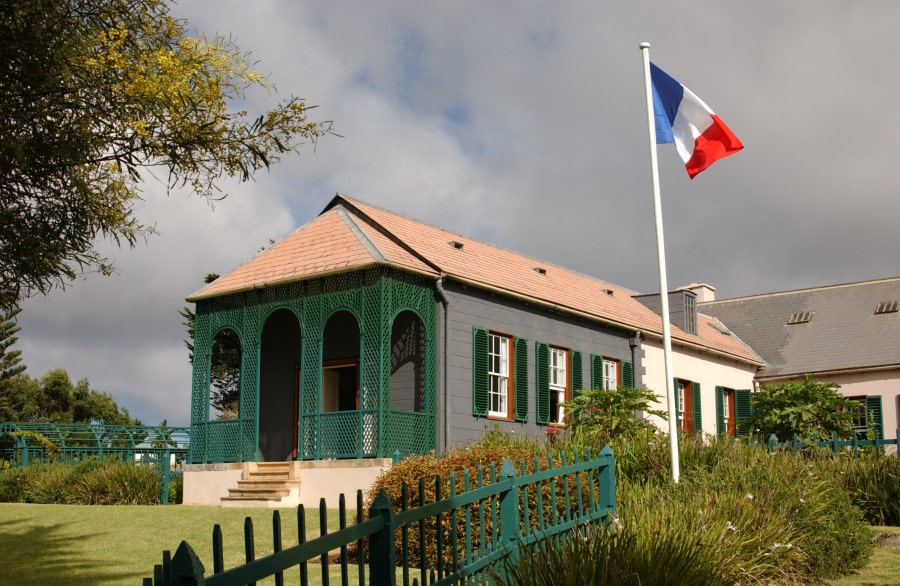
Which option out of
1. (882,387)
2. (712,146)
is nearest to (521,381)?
(712,146)

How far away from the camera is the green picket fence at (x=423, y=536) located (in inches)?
125

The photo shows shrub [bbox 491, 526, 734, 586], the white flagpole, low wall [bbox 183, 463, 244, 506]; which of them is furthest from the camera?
low wall [bbox 183, 463, 244, 506]

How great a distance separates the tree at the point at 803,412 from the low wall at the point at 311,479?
7753 millimetres

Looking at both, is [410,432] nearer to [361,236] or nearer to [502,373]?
[502,373]

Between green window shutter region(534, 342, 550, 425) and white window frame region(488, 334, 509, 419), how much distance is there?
919 millimetres

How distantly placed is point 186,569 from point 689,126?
966 cm

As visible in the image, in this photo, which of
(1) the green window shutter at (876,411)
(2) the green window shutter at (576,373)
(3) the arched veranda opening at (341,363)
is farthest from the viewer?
(1) the green window shutter at (876,411)

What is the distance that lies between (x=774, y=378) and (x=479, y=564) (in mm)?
24988

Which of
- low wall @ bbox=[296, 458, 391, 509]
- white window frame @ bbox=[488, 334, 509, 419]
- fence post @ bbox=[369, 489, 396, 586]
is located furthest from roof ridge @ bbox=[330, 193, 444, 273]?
fence post @ bbox=[369, 489, 396, 586]

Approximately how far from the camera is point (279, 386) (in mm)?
20078

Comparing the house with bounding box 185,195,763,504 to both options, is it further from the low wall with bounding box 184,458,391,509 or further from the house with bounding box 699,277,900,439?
the house with bounding box 699,277,900,439

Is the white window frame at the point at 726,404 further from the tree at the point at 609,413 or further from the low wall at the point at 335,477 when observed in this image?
the low wall at the point at 335,477

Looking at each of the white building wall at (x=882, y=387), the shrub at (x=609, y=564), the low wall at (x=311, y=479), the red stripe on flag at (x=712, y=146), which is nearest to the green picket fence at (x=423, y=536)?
the shrub at (x=609, y=564)

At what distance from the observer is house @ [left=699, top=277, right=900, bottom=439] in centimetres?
2653
